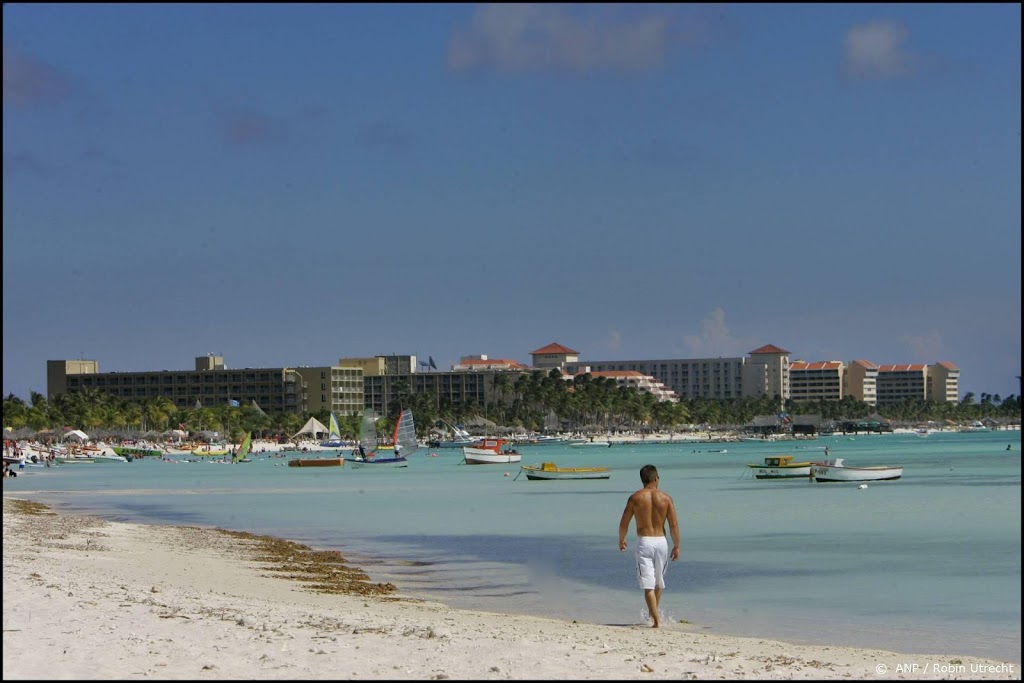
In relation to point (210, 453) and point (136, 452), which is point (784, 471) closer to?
point (210, 453)

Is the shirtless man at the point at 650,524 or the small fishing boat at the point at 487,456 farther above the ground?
the shirtless man at the point at 650,524

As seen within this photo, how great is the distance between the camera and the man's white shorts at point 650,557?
14.5 metres

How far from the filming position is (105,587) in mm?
19125

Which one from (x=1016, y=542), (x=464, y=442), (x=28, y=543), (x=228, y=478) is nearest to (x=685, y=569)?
(x=1016, y=542)

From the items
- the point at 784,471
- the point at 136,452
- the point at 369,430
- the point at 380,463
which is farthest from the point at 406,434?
the point at 784,471

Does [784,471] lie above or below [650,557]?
below

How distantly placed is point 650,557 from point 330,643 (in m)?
3.79

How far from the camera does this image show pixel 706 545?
3312 cm

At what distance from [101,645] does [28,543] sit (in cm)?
1662

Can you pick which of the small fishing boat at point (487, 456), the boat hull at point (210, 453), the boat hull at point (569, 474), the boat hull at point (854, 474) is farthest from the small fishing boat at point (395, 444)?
the boat hull at point (854, 474)

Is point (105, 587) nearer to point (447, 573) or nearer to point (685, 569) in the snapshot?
point (447, 573)

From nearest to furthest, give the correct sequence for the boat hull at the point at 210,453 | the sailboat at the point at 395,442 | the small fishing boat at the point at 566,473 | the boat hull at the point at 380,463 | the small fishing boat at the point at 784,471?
the small fishing boat at the point at 566,473 < the small fishing boat at the point at 784,471 < the boat hull at the point at 380,463 < the sailboat at the point at 395,442 < the boat hull at the point at 210,453

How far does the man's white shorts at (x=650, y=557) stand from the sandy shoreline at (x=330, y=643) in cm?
77

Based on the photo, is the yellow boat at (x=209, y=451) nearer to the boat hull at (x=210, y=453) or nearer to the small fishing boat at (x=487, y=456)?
the boat hull at (x=210, y=453)
